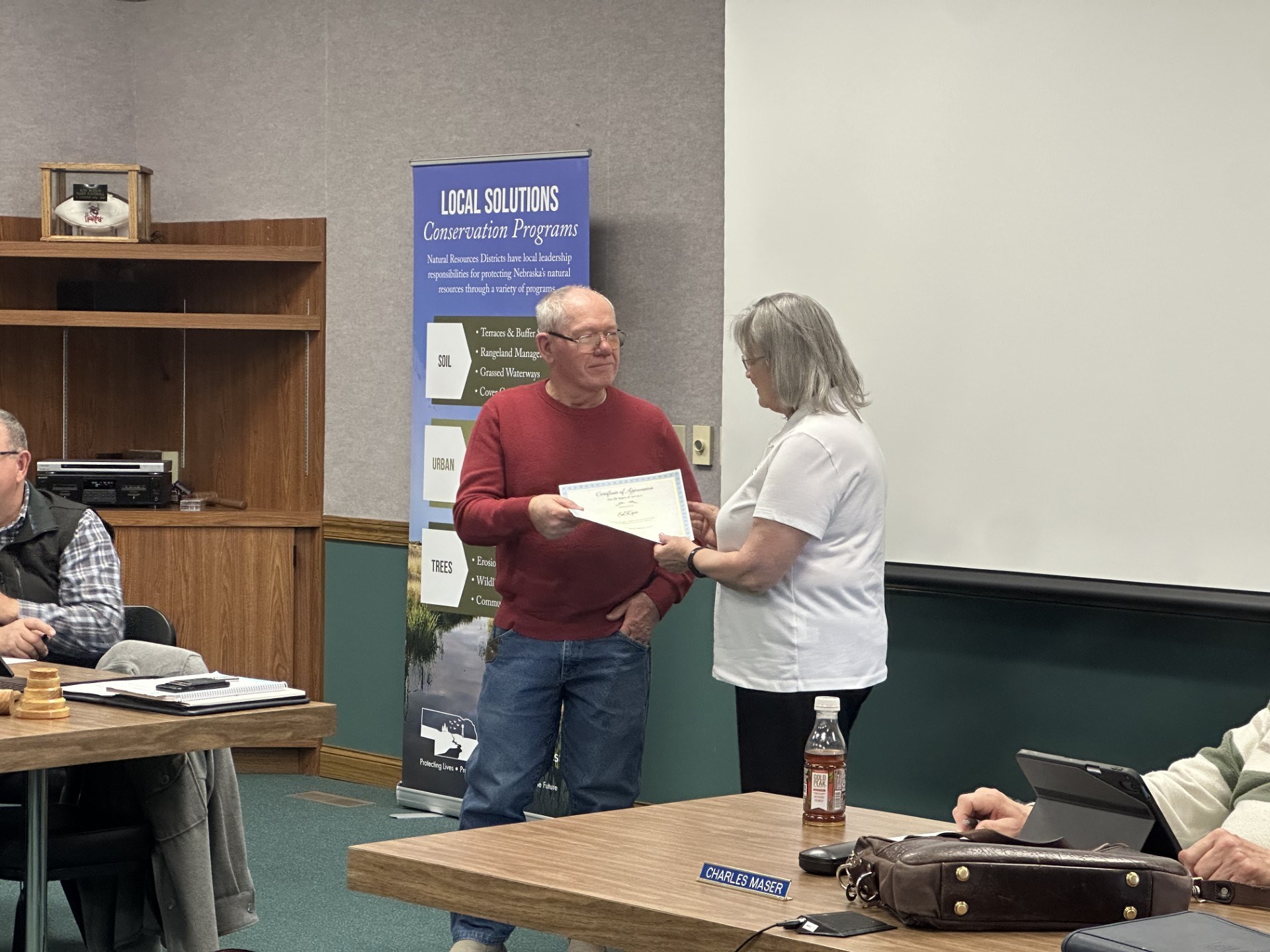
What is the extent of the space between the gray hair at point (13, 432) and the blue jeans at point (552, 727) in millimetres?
1183

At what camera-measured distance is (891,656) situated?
4.21 meters

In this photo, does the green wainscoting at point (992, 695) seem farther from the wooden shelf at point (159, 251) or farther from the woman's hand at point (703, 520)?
the wooden shelf at point (159, 251)

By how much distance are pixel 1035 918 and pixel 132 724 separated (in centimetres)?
166

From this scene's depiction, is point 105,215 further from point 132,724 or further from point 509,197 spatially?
point 132,724

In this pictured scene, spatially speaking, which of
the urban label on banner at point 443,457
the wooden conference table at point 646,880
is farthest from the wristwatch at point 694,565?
the urban label on banner at point 443,457

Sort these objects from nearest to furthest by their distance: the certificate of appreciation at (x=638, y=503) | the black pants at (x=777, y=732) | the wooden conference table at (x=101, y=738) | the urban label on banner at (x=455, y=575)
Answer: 1. the wooden conference table at (x=101, y=738)
2. the black pants at (x=777, y=732)
3. the certificate of appreciation at (x=638, y=503)
4. the urban label on banner at (x=455, y=575)

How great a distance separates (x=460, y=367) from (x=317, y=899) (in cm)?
185

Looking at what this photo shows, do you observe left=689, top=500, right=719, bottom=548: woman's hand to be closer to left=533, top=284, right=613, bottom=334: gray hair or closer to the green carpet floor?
left=533, top=284, right=613, bottom=334: gray hair

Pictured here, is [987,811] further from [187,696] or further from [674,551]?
[187,696]

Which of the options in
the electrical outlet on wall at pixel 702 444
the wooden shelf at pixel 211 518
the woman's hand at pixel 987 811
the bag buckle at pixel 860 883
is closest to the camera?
the bag buckle at pixel 860 883

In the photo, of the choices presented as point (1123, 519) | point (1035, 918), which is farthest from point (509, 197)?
point (1035, 918)

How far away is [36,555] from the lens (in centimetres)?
365

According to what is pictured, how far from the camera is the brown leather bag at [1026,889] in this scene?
1.71 metres

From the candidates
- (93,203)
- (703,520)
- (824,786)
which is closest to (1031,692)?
(703,520)
